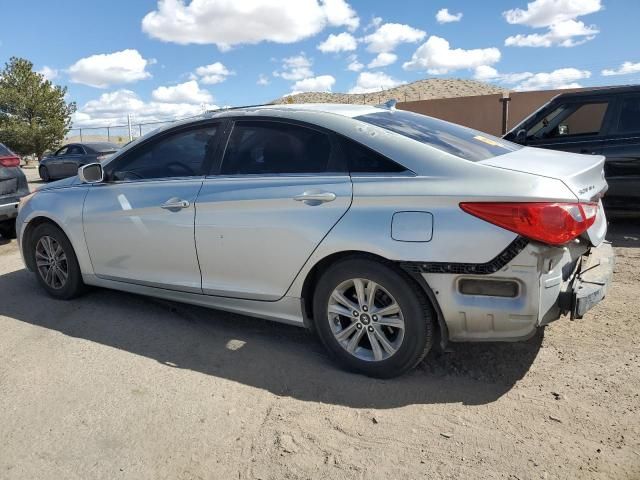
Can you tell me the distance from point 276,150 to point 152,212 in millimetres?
1111

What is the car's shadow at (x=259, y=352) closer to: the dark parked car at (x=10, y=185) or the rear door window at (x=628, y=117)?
the dark parked car at (x=10, y=185)

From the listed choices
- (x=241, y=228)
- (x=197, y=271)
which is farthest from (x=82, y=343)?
(x=241, y=228)

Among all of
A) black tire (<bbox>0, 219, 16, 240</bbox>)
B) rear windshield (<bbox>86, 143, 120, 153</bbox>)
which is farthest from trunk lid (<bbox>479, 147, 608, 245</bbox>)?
rear windshield (<bbox>86, 143, 120, 153</bbox>)

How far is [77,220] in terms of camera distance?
458 cm

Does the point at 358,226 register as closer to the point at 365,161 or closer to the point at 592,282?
the point at 365,161

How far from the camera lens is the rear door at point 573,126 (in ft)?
21.7

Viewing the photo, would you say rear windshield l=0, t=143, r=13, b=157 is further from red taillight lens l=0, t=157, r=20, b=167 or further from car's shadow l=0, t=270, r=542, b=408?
car's shadow l=0, t=270, r=542, b=408

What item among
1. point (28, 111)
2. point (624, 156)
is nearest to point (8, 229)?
point (624, 156)

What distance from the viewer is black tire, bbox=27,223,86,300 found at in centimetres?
475

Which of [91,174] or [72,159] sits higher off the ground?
[72,159]

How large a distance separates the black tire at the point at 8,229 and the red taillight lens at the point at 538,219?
24.8 feet

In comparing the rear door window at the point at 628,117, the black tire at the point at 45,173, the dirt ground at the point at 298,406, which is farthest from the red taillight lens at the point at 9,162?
the black tire at the point at 45,173

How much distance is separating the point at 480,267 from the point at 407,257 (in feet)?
1.25

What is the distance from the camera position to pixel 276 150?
3.64 m
